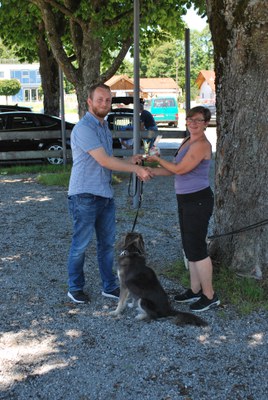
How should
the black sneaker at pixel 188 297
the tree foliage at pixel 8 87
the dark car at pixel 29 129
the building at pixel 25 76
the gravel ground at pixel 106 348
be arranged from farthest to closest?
the building at pixel 25 76
the tree foliage at pixel 8 87
the dark car at pixel 29 129
the black sneaker at pixel 188 297
the gravel ground at pixel 106 348

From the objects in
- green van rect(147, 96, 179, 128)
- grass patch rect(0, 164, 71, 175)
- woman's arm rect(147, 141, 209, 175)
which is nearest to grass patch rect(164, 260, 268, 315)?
woman's arm rect(147, 141, 209, 175)

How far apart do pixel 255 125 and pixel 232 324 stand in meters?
1.91

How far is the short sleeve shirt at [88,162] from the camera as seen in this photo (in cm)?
438

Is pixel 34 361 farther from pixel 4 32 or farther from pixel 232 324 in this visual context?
pixel 4 32

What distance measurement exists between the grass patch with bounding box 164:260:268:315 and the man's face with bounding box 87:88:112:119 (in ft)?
6.87

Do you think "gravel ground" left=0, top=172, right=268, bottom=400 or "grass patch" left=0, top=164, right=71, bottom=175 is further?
"grass patch" left=0, top=164, right=71, bottom=175

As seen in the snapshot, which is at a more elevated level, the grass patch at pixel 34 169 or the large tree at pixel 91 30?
the large tree at pixel 91 30

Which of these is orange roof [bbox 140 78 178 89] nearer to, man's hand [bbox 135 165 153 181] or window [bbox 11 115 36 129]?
window [bbox 11 115 36 129]

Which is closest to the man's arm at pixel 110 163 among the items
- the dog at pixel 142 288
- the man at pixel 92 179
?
the man at pixel 92 179

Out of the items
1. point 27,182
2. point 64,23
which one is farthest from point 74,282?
point 64,23

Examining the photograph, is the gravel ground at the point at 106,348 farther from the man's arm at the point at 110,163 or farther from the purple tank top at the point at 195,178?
the man's arm at the point at 110,163

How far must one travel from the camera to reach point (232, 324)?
4340mm

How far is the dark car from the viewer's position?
14.7 meters

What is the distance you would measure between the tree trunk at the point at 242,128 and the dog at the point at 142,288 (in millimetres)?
1124
